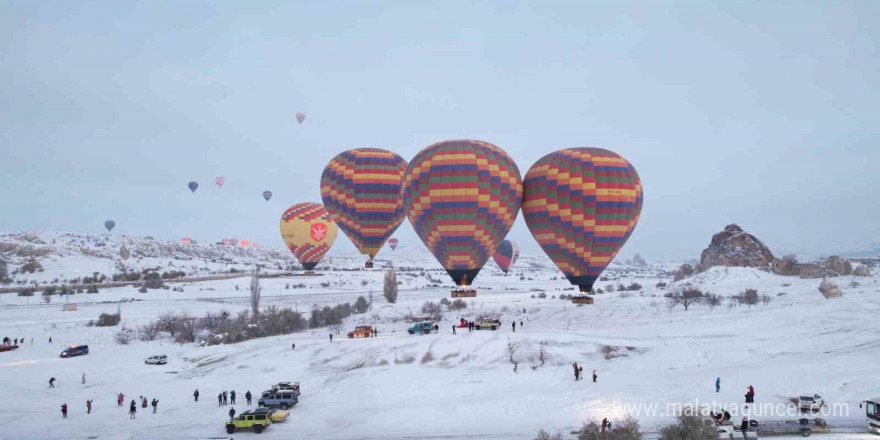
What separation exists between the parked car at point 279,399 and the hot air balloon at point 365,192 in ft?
85.0

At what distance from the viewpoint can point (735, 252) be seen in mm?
72375

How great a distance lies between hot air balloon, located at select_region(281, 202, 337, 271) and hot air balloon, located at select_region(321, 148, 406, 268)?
2535cm

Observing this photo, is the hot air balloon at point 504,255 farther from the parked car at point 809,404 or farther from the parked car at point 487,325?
the parked car at point 809,404

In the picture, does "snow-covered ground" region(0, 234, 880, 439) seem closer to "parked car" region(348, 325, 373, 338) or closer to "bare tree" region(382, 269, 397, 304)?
"parked car" region(348, 325, 373, 338)

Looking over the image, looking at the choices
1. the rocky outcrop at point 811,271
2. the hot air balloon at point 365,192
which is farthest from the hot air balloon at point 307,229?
the rocky outcrop at point 811,271

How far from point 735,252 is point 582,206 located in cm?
4676

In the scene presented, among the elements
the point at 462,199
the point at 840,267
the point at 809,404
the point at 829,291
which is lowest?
the point at 809,404

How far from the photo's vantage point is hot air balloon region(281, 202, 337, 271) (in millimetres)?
75375

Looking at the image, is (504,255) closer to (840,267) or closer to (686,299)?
(840,267)

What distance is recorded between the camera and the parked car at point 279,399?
23453mm

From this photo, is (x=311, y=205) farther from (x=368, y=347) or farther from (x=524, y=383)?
(x=524, y=383)

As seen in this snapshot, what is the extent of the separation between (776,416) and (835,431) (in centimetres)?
225

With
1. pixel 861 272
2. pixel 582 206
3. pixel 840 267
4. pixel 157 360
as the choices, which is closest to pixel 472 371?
pixel 582 206

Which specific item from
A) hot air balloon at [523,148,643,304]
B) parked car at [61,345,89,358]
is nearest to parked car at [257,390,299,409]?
hot air balloon at [523,148,643,304]
